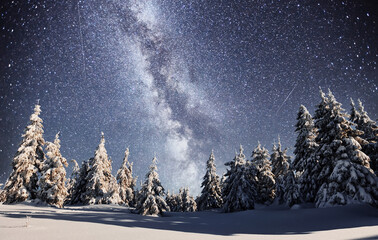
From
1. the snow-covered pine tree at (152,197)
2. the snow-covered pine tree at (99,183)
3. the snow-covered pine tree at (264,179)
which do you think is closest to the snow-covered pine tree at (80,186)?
the snow-covered pine tree at (99,183)

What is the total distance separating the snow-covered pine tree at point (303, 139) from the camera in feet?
80.4

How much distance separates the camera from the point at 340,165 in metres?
16.8

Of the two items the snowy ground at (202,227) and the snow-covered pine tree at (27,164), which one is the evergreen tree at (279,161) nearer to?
the snowy ground at (202,227)

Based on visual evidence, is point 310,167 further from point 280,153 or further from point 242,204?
point 280,153

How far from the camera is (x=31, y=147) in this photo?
25.8 meters

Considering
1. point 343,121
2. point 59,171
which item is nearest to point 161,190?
point 59,171

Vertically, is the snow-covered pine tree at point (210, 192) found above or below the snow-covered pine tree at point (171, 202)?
above

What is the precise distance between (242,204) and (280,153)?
15790mm

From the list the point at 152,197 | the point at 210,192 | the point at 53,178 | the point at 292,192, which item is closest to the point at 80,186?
the point at 53,178

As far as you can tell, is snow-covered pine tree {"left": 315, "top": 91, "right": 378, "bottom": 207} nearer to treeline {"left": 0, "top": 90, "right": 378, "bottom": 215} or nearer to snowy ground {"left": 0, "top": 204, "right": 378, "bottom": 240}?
treeline {"left": 0, "top": 90, "right": 378, "bottom": 215}

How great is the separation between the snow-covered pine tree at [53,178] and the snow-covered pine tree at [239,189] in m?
21.6

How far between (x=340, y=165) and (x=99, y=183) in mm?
35415

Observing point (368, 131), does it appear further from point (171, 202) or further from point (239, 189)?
point (171, 202)

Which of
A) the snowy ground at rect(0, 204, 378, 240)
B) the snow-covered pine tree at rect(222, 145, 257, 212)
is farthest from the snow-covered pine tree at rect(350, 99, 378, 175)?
the snow-covered pine tree at rect(222, 145, 257, 212)
